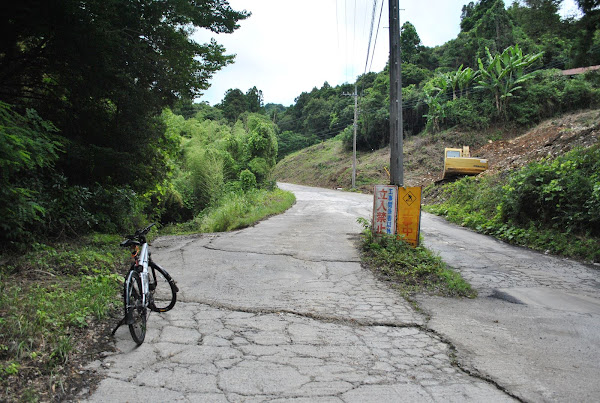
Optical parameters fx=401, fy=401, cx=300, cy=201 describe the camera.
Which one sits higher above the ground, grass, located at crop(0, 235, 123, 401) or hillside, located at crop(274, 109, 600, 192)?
hillside, located at crop(274, 109, 600, 192)

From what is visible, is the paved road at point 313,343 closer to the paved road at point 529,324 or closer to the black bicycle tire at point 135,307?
the paved road at point 529,324

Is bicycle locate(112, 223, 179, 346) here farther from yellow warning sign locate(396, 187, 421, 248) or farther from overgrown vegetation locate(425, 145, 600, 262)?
overgrown vegetation locate(425, 145, 600, 262)

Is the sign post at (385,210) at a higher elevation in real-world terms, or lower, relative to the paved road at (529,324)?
higher

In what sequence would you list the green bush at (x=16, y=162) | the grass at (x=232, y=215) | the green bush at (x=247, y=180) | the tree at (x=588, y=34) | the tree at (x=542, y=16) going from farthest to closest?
the green bush at (x=247, y=180) → the grass at (x=232, y=215) → the tree at (x=542, y=16) → the tree at (x=588, y=34) → the green bush at (x=16, y=162)

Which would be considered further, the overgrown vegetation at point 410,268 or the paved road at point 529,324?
the overgrown vegetation at point 410,268

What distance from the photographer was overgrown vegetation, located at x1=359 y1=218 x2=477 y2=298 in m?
6.48

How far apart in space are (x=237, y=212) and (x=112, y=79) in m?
7.49

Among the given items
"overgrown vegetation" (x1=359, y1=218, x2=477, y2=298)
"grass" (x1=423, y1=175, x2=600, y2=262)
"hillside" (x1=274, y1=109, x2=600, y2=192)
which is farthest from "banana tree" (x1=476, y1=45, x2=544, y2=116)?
"overgrown vegetation" (x1=359, y1=218, x2=477, y2=298)

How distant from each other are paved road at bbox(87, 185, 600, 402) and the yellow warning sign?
55.8 inches

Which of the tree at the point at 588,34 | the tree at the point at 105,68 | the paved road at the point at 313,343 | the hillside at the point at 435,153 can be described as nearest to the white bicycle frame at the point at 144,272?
the paved road at the point at 313,343

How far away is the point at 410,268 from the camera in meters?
7.30

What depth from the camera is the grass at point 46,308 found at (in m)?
3.24

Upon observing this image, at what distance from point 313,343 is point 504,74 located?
1220 inches

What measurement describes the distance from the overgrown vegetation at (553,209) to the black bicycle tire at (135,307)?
9676 mm
